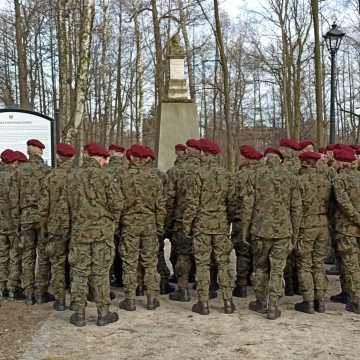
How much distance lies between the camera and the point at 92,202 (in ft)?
20.3

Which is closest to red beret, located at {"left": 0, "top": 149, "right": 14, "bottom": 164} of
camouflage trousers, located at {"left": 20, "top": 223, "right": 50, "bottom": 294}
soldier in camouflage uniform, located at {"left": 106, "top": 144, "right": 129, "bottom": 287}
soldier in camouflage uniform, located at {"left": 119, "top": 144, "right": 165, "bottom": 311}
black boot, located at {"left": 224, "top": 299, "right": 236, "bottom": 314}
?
camouflage trousers, located at {"left": 20, "top": 223, "right": 50, "bottom": 294}

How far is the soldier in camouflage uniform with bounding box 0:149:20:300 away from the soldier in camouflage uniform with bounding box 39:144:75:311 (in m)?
0.68

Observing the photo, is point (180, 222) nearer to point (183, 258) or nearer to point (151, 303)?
point (183, 258)

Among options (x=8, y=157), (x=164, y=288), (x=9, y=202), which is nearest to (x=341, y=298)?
(x=164, y=288)

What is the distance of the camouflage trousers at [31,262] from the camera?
713 cm

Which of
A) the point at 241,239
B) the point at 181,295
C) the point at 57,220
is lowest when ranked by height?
the point at 181,295

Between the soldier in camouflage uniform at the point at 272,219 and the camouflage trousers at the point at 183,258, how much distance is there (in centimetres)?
97

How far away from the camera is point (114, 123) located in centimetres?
3444

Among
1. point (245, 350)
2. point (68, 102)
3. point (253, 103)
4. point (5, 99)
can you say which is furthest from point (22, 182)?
point (253, 103)

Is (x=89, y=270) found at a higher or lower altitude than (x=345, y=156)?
lower

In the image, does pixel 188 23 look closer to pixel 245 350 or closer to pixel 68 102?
pixel 68 102

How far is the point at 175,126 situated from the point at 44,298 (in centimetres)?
680

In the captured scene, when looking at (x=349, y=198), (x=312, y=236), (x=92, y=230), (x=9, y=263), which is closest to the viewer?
(x=92, y=230)

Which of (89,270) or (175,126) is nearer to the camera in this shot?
(89,270)
